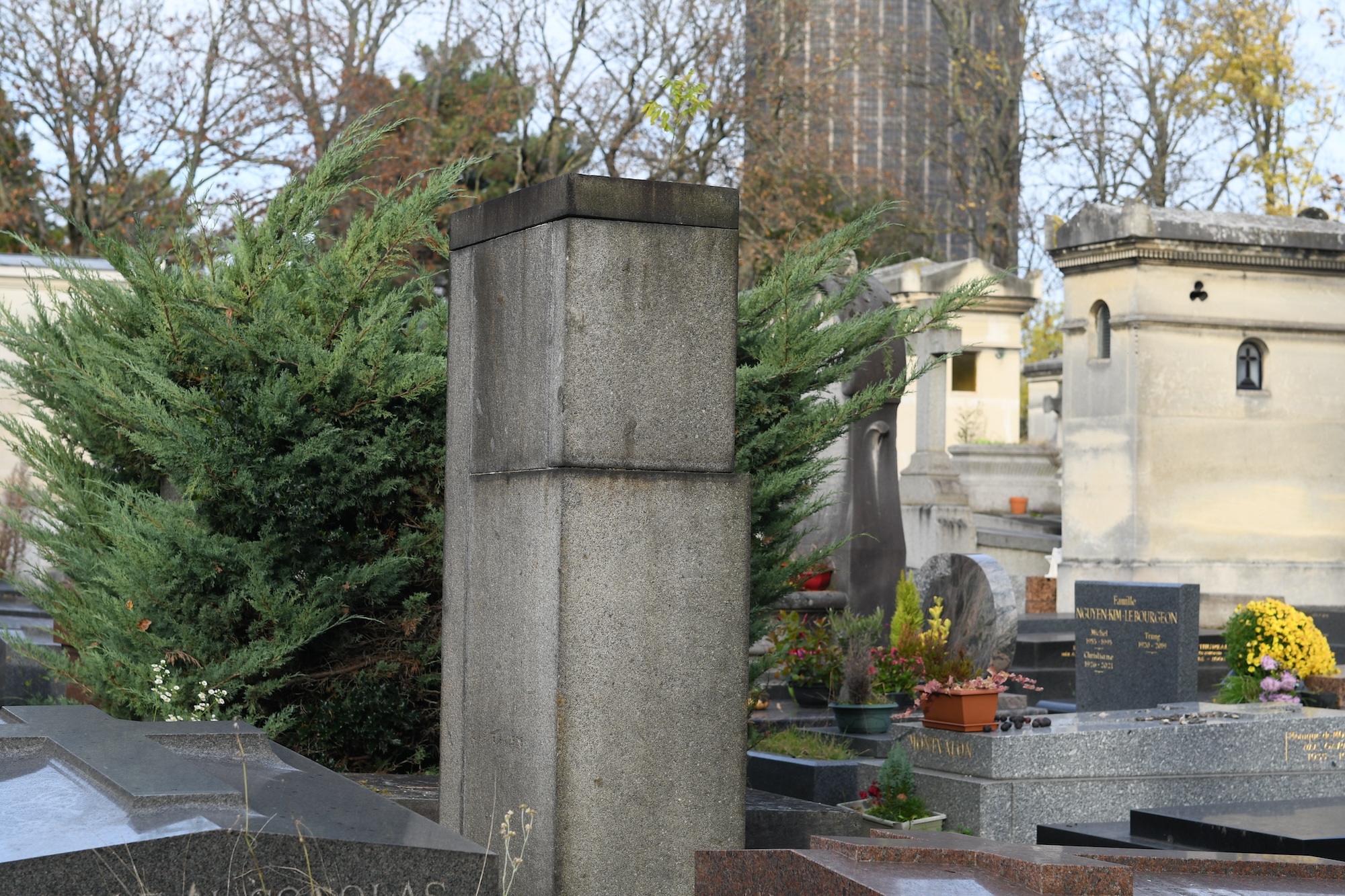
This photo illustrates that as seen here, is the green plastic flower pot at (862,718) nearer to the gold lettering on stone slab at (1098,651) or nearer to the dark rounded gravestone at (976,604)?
the dark rounded gravestone at (976,604)

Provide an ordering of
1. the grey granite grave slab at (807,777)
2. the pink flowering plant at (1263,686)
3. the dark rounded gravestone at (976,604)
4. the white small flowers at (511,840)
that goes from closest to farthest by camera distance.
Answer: the white small flowers at (511,840) → the grey granite grave slab at (807,777) → the pink flowering plant at (1263,686) → the dark rounded gravestone at (976,604)

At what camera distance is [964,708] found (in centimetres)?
834

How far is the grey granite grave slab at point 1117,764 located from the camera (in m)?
8.15

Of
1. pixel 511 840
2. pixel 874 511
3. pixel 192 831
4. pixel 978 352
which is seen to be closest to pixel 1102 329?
pixel 874 511

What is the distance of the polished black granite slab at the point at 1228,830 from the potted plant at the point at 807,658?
245cm

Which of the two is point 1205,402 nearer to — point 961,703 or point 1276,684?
point 1276,684

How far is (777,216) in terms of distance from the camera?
1124 inches

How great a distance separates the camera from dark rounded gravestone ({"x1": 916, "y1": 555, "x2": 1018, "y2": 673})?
10.9 m

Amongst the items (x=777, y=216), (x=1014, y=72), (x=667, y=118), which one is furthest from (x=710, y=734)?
(x=1014, y=72)

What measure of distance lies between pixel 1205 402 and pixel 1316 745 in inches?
307

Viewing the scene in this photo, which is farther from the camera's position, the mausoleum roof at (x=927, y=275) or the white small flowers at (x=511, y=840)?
the mausoleum roof at (x=927, y=275)

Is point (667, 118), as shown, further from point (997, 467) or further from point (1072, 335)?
point (997, 467)

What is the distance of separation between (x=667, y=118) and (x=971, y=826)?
13.9 ft

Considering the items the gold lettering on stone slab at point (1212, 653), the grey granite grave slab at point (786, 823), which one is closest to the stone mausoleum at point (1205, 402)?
the gold lettering on stone slab at point (1212, 653)
